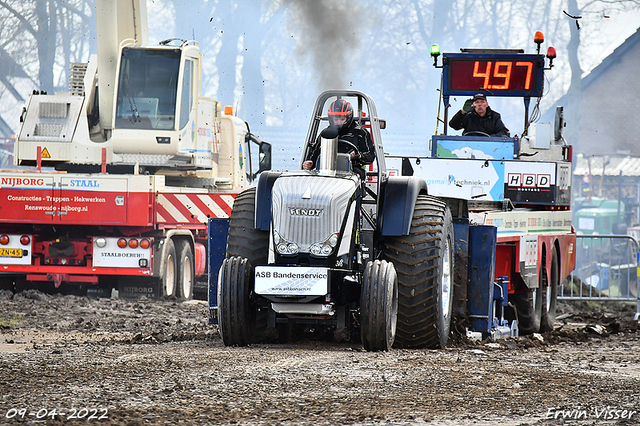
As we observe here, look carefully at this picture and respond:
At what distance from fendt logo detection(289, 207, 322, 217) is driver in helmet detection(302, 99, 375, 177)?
3.11ft

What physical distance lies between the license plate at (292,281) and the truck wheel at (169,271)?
305 inches

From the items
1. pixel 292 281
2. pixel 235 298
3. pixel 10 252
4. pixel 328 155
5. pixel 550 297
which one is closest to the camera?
pixel 292 281

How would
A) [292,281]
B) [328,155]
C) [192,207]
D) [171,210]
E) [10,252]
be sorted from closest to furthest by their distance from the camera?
[292,281] → [328,155] → [10,252] → [171,210] → [192,207]

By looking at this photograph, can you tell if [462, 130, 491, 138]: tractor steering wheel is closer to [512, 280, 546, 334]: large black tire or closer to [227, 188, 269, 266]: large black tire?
[512, 280, 546, 334]: large black tire

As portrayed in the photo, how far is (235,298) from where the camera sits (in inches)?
298

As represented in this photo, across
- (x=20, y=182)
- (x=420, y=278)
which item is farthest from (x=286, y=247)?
(x=20, y=182)

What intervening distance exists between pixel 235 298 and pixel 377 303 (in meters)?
1.12

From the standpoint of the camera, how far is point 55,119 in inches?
635

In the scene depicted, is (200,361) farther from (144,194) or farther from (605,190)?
(605,190)

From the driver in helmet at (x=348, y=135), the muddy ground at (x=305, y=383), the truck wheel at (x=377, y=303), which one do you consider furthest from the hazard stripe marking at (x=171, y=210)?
the truck wheel at (x=377, y=303)

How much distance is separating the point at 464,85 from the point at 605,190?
80.3 ft

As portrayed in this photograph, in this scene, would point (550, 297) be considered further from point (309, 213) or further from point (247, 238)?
point (309, 213)

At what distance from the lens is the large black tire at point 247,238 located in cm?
794

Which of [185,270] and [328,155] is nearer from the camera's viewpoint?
[328,155]
